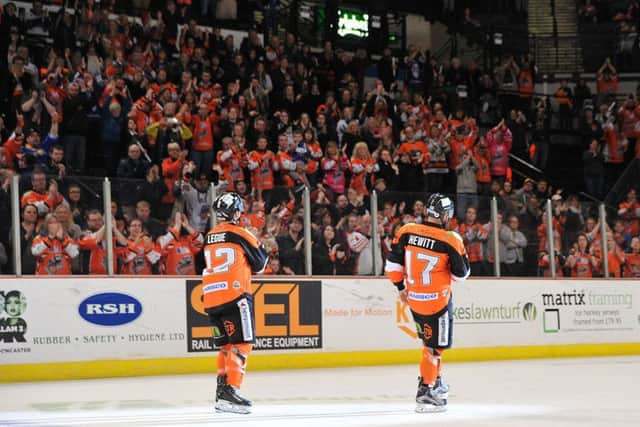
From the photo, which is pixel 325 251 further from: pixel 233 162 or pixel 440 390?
pixel 440 390

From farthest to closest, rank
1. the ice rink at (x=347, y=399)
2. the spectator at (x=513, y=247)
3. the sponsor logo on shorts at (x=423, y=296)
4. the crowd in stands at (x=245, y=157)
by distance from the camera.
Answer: the spectator at (x=513, y=247)
the crowd in stands at (x=245, y=157)
the sponsor logo on shorts at (x=423, y=296)
the ice rink at (x=347, y=399)

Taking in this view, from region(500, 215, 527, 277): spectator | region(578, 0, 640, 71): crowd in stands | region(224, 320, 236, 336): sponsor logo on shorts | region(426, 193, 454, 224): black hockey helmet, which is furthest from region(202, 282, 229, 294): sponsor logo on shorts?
region(578, 0, 640, 71): crowd in stands

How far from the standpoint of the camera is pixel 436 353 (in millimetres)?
9859

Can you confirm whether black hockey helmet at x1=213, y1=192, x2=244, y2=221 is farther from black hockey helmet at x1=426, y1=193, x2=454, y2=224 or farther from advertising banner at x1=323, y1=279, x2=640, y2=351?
advertising banner at x1=323, y1=279, x2=640, y2=351

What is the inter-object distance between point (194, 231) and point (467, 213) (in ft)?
14.1

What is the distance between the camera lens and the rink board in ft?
43.5

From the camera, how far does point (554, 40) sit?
93.0ft

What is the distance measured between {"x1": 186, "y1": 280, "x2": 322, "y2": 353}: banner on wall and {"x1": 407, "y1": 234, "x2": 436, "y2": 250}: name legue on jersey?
15.9 ft

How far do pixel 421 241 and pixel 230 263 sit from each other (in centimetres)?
180

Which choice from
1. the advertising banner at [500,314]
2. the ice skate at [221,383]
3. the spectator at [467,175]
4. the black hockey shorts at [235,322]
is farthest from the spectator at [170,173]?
the spectator at [467,175]

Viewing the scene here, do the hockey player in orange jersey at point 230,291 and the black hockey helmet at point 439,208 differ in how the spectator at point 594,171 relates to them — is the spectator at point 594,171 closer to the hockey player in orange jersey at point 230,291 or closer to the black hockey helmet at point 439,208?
the black hockey helmet at point 439,208

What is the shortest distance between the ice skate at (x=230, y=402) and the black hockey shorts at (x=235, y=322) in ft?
1.36

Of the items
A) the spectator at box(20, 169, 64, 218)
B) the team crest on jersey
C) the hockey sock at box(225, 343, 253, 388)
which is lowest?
the hockey sock at box(225, 343, 253, 388)

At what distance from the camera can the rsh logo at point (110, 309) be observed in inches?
534
